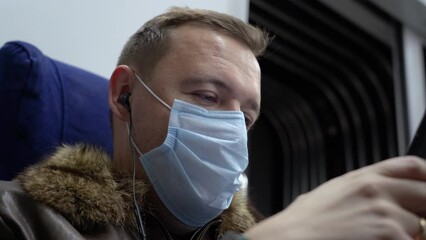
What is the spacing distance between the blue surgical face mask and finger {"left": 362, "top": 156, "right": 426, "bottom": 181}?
23.5 inches

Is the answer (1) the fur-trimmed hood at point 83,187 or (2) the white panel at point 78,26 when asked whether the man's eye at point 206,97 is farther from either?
(2) the white panel at point 78,26

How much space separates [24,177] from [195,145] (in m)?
0.35

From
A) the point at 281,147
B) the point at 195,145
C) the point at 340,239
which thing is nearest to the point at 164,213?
the point at 195,145

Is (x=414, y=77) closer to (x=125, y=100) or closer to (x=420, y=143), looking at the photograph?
(x=125, y=100)

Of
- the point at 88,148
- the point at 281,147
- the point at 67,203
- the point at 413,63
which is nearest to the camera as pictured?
the point at 67,203

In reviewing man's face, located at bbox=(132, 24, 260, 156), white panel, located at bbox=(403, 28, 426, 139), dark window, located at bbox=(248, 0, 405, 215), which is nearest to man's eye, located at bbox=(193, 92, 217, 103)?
man's face, located at bbox=(132, 24, 260, 156)

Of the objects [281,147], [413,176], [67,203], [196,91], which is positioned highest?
[413,176]

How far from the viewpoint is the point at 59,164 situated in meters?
0.94

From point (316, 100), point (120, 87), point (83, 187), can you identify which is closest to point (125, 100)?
point (120, 87)

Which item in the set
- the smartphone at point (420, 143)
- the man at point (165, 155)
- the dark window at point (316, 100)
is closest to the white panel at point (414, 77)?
the dark window at point (316, 100)

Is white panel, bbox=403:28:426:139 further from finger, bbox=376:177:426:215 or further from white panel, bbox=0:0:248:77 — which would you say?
finger, bbox=376:177:426:215

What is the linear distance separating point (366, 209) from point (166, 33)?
33.1 inches

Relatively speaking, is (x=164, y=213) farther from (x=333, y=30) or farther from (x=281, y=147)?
(x=281, y=147)

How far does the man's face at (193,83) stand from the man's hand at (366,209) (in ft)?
2.06
